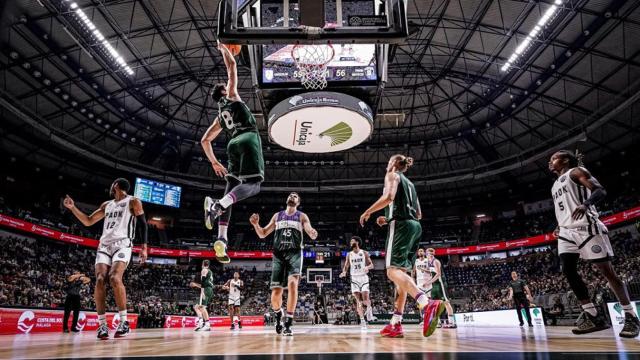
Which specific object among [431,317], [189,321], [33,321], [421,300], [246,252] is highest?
[246,252]

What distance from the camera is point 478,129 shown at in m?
24.9

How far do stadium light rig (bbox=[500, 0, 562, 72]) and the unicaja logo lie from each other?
19210mm

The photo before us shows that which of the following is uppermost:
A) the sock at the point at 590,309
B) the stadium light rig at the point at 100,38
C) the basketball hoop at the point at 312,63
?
the stadium light rig at the point at 100,38

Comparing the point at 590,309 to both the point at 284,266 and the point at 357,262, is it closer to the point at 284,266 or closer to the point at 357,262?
the point at 284,266

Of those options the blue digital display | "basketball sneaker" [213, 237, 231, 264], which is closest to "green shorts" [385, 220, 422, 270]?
"basketball sneaker" [213, 237, 231, 264]

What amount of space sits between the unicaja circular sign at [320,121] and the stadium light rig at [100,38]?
8680mm

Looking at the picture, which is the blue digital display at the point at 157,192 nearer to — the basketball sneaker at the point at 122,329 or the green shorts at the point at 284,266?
the green shorts at the point at 284,266

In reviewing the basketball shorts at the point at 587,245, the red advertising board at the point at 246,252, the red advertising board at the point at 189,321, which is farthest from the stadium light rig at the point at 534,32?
the red advertising board at the point at 189,321

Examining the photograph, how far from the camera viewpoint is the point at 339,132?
11.9 meters

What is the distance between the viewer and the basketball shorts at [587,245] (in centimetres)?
414

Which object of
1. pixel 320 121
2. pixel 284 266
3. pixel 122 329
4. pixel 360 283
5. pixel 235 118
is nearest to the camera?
pixel 235 118

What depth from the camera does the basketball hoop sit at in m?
9.15

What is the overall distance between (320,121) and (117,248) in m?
6.85

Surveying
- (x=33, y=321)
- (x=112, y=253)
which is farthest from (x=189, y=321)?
(x=112, y=253)
